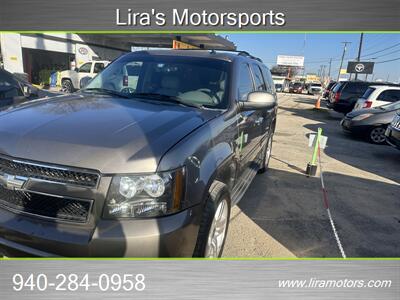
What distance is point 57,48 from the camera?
2162cm

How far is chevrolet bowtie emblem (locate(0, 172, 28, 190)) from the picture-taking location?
71.5 inches

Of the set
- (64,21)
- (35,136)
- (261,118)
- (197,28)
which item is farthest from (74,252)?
(261,118)

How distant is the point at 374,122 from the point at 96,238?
31.4 ft

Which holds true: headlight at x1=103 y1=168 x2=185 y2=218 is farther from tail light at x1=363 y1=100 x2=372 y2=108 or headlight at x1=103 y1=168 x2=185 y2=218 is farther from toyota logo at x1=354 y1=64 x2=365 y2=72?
toyota logo at x1=354 y1=64 x2=365 y2=72

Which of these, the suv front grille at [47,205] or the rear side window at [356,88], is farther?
the rear side window at [356,88]

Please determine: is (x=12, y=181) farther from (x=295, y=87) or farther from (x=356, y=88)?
(x=295, y=87)

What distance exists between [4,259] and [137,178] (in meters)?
1.03

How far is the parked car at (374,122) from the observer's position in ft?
29.9

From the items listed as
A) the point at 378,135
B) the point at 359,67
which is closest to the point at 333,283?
the point at 378,135

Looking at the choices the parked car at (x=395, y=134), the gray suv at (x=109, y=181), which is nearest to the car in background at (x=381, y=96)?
the parked car at (x=395, y=134)

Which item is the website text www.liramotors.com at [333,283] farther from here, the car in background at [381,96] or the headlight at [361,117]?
the car in background at [381,96]

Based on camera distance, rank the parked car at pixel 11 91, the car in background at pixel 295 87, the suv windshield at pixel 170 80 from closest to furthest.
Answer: the suv windshield at pixel 170 80
the parked car at pixel 11 91
the car in background at pixel 295 87

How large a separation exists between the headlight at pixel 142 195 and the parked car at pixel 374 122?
9.12 meters

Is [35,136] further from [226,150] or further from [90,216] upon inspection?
[226,150]
